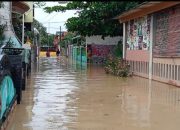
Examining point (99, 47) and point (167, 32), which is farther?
point (99, 47)

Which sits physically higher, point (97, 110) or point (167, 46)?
point (167, 46)

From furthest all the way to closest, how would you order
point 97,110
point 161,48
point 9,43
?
point 161,48 → point 9,43 → point 97,110

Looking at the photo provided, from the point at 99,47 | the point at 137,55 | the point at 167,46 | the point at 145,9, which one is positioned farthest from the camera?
the point at 99,47

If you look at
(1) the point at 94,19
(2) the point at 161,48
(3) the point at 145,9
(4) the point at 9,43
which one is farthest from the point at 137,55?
(1) the point at 94,19

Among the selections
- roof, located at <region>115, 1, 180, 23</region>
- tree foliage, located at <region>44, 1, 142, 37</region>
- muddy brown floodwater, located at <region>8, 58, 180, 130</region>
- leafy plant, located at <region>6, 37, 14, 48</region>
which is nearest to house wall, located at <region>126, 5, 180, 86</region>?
roof, located at <region>115, 1, 180, 23</region>

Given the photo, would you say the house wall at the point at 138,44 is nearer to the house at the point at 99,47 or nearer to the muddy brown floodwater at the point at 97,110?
the muddy brown floodwater at the point at 97,110

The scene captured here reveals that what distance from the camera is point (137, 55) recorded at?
22.7 m

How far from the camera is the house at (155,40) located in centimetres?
1713

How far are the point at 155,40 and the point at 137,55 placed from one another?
3024mm

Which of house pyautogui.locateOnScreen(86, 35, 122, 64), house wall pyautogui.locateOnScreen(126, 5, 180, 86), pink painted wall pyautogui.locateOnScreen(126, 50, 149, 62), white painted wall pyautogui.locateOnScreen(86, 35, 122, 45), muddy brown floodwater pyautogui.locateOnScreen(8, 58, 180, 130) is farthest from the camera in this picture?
house pyautogui.locateOnScreen(86, 35, 122, 64)

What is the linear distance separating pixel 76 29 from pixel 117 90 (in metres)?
16.9

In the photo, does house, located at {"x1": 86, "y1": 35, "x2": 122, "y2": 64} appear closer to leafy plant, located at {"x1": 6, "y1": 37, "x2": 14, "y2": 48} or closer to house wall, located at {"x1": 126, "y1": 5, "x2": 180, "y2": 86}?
house wall, located at {"x1": 126, "y1": 5, "x2": 180, "y2": 86}

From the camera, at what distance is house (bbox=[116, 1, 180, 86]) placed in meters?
17.1

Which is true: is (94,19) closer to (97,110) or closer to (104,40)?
(104,40)
